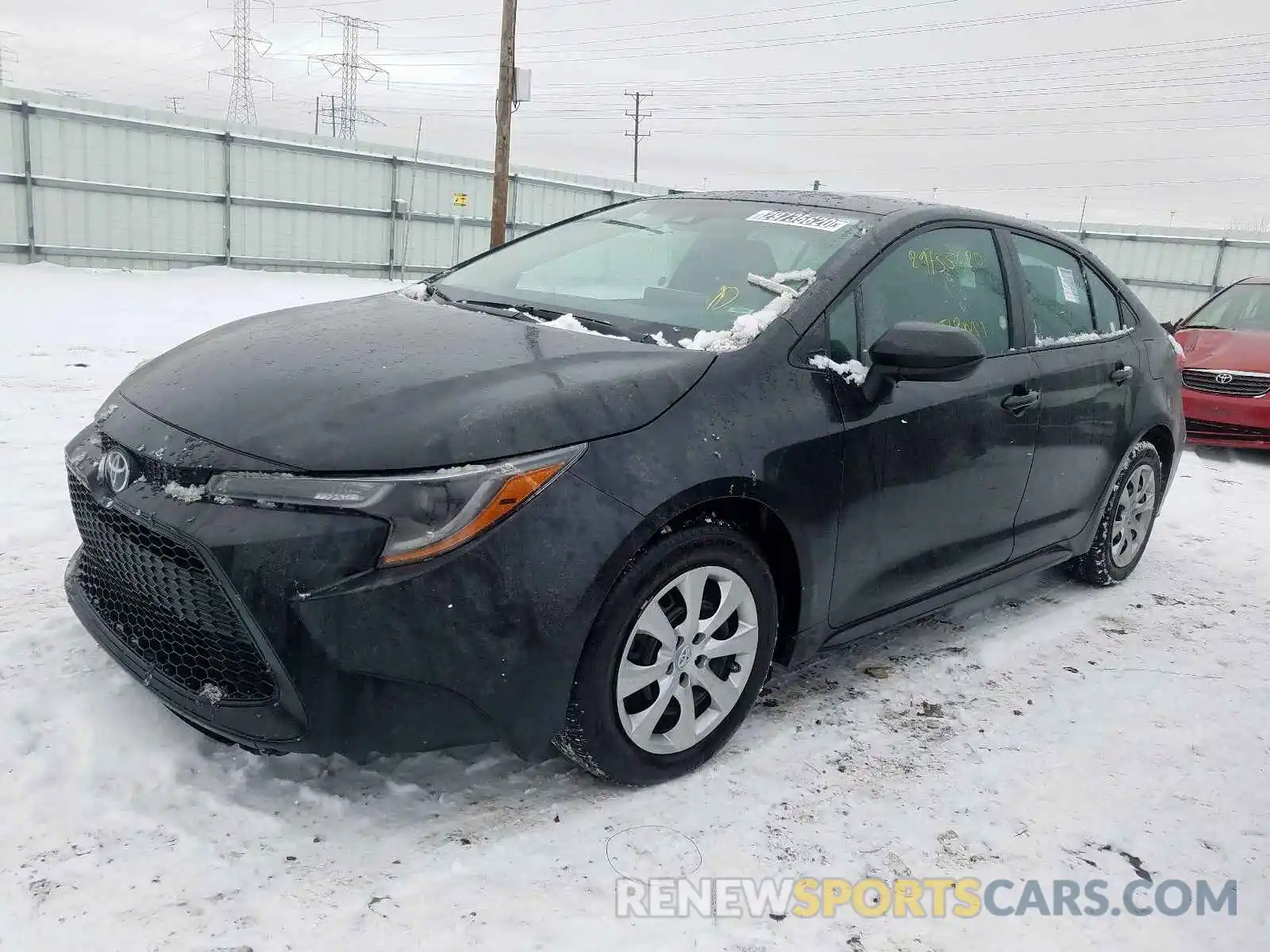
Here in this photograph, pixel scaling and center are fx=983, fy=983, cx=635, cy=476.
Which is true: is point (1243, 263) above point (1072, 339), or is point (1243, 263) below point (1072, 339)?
above

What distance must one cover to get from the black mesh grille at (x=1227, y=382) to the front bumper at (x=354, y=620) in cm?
725

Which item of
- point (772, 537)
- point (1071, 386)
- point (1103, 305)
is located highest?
point (1103, 305)

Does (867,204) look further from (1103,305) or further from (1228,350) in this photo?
(1228,350)

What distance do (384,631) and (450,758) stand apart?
71 cm

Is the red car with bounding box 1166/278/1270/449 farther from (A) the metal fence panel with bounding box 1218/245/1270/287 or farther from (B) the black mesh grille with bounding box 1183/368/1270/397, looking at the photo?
(A) the metal fence panel with bounding box 1218/245/1270/287

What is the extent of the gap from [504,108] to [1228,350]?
9.91 meters

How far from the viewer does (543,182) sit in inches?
820

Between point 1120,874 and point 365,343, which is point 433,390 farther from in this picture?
point 1120,874

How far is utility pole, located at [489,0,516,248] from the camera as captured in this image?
13953 mm

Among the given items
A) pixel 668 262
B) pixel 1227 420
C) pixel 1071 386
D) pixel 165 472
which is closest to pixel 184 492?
pixel 165 472

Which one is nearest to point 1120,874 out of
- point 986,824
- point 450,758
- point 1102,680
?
point 986,824

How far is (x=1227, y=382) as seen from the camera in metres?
7.74

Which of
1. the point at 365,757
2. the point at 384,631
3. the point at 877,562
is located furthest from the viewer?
the point at 877,562

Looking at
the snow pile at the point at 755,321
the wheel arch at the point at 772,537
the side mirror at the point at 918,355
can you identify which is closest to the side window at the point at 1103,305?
the side mirror at the point at 918,355
